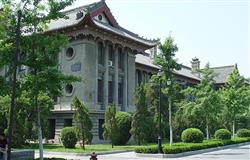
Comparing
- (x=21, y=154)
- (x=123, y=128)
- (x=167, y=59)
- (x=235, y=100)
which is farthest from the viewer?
(x=235, y=100)

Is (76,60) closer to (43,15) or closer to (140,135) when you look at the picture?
(140,135)

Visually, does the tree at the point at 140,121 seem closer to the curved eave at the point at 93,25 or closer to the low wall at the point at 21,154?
the curved eave at the point at 93,25

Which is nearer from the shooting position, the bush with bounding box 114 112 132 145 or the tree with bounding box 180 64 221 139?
the bush with bounding box 114 112 132 145

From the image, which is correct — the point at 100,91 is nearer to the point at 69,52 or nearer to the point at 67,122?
the point at 67,122

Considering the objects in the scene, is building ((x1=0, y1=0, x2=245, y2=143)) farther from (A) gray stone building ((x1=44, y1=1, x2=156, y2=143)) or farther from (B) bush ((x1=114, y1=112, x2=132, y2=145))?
(B) bush ((x1=114, y1=112, x2=132, y2=145))

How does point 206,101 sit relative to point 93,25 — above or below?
below

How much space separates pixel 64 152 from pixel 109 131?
5531 mm

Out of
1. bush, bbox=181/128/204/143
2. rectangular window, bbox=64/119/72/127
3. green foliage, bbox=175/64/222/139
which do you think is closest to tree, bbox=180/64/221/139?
green foliage, bbox=175/64/222/139

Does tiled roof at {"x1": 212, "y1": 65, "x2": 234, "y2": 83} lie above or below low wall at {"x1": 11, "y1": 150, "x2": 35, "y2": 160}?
above

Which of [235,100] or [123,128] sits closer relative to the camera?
[123,128]

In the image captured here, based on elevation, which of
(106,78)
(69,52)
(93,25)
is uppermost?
(93,25)

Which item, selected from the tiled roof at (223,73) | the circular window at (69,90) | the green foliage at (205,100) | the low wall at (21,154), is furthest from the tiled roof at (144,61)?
the low wall at (21,154)

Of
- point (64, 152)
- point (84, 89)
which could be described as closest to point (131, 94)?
point (84, 89)

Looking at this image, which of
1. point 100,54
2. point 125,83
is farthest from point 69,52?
point 125,83
